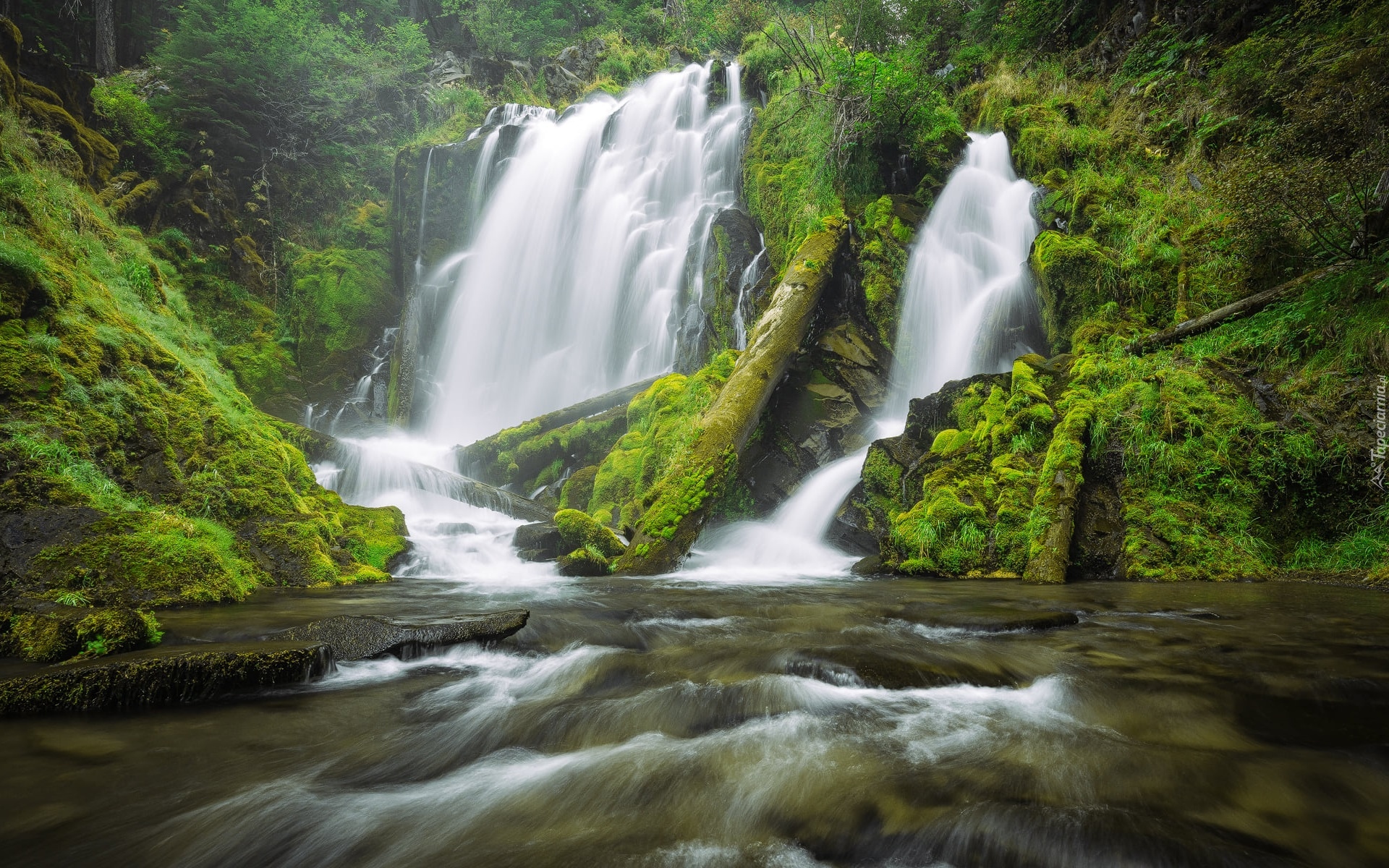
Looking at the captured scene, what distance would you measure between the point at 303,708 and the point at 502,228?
21533 mm

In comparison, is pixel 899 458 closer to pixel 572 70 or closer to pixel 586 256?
pixel 586 256

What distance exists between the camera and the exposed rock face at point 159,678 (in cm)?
297

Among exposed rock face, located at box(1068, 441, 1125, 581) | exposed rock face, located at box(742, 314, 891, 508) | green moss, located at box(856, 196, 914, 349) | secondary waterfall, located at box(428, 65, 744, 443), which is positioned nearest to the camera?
exposed rock face, located at box(1068, 441, 1125, 581)

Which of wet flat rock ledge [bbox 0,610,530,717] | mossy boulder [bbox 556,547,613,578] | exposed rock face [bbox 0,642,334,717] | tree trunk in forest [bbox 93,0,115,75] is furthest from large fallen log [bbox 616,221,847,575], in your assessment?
tree trunk in forest [bbox 93,0,115,75]

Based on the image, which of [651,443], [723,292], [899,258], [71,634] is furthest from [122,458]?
[899,258]

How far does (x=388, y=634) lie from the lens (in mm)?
4312

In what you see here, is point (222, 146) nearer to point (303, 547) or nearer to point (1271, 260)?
point (303, 547)

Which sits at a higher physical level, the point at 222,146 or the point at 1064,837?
A: the point at 222,146

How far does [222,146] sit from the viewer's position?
2009 cm

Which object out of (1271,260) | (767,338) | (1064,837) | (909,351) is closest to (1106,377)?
(1271,260)

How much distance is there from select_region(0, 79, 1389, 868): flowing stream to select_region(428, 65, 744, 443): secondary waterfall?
39.3 feet

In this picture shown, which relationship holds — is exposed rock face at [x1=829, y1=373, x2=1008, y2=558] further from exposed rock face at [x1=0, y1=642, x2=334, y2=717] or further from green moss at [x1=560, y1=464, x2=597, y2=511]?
exposed rock face at [x1=0, y1=642, x2=334, y2=717]

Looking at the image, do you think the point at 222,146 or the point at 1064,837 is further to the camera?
the point at 222,146

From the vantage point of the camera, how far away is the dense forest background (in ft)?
18.8
